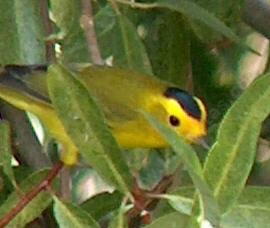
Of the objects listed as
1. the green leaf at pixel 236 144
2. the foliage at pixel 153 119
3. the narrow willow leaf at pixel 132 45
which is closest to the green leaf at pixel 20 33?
the foliage at pixel 153 119

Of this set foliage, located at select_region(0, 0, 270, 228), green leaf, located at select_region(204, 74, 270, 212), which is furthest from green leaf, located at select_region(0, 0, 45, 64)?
green leaf, located at select_region(204, 74, 270, 212)

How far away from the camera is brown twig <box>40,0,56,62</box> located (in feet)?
3.67

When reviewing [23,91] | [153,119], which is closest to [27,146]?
[23,91]

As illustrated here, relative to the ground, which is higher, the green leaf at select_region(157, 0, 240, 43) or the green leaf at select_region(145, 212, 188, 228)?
the green leaf at select_region(157, 0, 240, 43)

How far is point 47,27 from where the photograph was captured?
1129 millimetres

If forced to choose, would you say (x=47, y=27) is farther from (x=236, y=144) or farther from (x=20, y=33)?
(x=236, y=144)

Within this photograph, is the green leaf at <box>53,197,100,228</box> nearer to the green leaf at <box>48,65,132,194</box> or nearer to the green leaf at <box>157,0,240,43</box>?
the green leaf at <box>48,65,132,194</box>

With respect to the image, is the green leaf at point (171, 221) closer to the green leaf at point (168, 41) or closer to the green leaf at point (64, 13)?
the green leaf at point (64, 13)

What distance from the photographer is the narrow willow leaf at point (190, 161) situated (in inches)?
29.5

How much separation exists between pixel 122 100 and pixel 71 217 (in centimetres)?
44

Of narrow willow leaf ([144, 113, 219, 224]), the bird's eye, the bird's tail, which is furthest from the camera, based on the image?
the bird's eye

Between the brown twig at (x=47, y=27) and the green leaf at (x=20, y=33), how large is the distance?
0.03 metres

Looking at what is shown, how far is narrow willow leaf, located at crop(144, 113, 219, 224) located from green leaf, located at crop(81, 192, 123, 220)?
13.5 inches

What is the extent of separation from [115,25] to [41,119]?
15 cm
